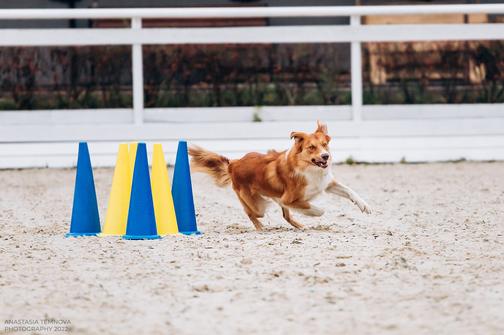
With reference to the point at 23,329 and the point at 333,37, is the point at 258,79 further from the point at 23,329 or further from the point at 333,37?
the point at 23,329

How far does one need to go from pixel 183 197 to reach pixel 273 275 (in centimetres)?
194

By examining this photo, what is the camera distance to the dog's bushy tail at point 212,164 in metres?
8.23

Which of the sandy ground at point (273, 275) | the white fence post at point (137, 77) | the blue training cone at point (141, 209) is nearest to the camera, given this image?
the sandy ground at point (273, 275)

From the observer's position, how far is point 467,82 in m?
14.3

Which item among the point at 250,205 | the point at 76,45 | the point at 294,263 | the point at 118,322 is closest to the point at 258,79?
the point at 76,45

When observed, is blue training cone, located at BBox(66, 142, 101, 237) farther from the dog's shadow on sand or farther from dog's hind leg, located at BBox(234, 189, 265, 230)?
dog's hind leg, located at BBox(234, 189, 265, 230)

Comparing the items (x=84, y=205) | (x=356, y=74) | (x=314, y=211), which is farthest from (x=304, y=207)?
(x=356, y=74)

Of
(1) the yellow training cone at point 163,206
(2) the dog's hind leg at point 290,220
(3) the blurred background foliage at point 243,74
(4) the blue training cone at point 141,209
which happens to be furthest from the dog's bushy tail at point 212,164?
(3) the blurred background foliage at point 243,74

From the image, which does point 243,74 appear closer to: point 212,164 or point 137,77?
point 137,77

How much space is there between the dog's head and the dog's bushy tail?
754mm

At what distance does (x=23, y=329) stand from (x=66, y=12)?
9.41 m

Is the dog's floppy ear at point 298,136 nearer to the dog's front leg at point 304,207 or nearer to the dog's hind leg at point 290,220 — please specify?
the dog's front leg at point 304,207

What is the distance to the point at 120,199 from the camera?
23.7 ft

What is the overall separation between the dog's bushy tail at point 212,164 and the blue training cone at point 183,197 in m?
0.79
